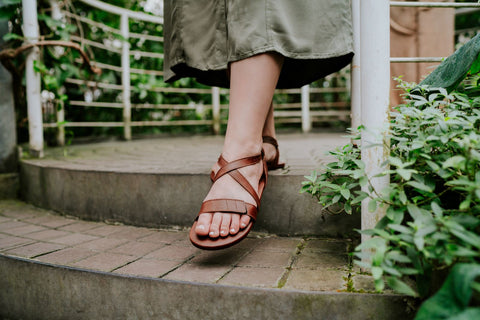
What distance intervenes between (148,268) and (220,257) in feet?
0.66

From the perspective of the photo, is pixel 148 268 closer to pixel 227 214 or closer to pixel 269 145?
pixel 227 214

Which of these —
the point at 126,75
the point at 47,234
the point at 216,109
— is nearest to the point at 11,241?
the point at 47,234

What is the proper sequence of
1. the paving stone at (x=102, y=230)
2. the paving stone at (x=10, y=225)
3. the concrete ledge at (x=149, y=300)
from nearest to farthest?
the concrete ledge at (x=149, y=300)
the paving stone at (x=102, y=230)
the paving stone at (x=10, y=225)

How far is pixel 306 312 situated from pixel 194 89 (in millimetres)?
3851

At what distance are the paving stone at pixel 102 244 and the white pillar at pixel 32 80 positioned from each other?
3.78ft

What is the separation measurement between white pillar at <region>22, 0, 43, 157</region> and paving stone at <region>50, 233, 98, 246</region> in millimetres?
1032

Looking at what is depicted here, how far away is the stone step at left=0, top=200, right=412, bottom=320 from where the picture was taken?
0.83 metres

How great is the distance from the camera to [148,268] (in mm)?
1001

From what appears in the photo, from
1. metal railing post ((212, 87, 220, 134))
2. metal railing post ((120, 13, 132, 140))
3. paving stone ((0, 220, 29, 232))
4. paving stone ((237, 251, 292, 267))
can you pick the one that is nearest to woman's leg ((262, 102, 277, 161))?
paving stone ((237, 251, 292, 267))

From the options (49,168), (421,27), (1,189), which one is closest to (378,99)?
(49,168)

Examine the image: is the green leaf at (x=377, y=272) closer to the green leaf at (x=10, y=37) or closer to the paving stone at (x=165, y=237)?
the paving stone at (x=165, y=237)

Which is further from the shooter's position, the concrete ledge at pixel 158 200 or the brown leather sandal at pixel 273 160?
the brown leather sandal at pixel 273 160

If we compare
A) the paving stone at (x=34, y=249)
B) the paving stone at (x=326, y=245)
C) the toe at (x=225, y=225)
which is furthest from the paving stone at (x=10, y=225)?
the paving stone at (x=326, y=245)

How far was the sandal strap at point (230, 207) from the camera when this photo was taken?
3.30 feet
